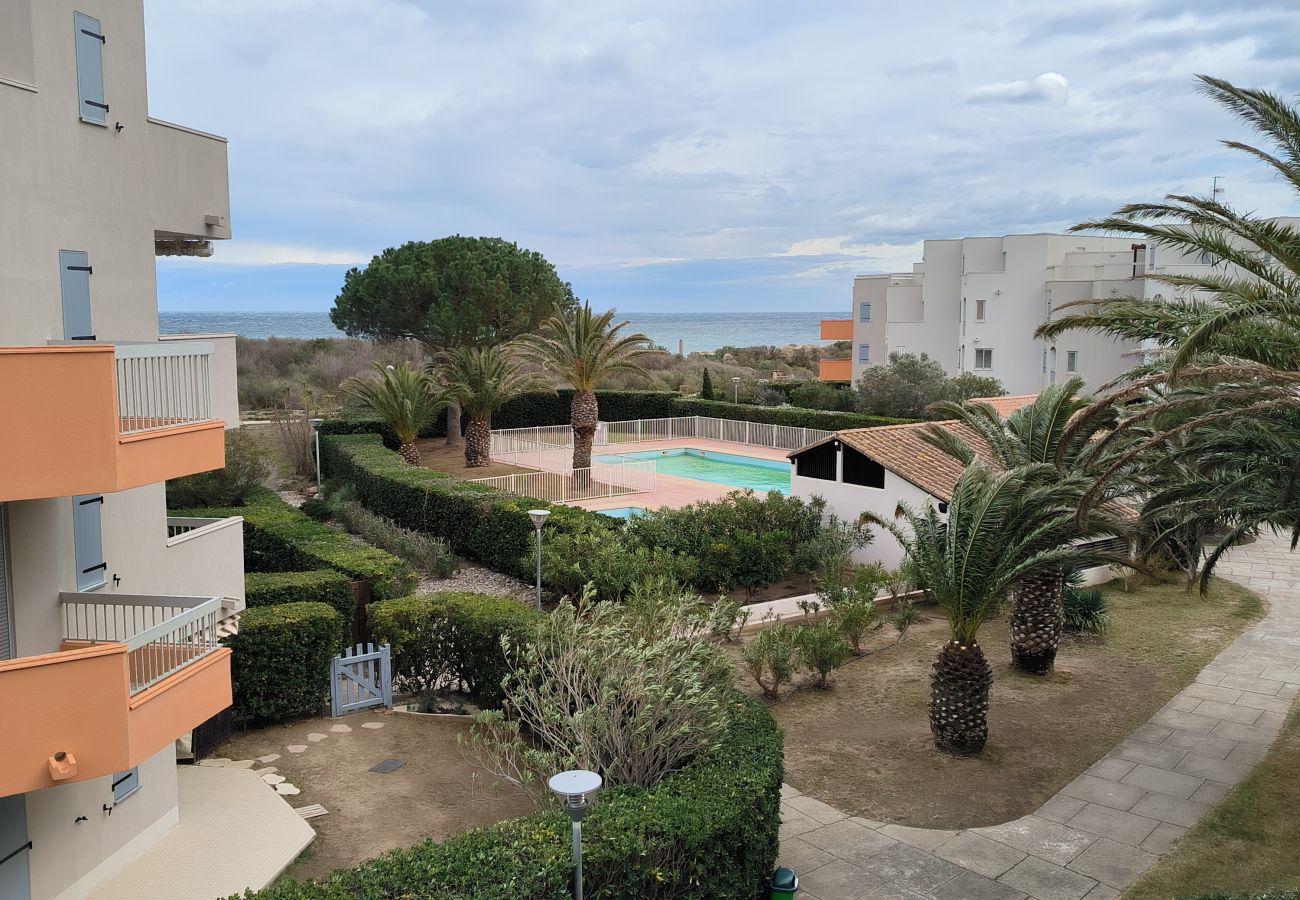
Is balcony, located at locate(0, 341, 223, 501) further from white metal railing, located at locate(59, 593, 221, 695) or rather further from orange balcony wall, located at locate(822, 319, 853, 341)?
orange balcony wall, located at locate(822, 319, 853, 341)

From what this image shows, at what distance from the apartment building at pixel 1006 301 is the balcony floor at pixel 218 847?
1464 inches

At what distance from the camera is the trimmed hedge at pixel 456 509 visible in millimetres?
19922

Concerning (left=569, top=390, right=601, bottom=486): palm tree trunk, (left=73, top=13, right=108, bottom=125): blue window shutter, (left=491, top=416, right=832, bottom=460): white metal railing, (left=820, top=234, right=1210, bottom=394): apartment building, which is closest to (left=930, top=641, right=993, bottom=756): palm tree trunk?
(left=73, top=13, right=108, bottom=125): blue window shutter

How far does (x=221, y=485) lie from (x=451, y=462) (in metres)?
13.4

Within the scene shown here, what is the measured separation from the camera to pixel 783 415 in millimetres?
39500

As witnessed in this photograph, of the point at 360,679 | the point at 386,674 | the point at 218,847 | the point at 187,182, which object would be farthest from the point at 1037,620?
the point at 187,182

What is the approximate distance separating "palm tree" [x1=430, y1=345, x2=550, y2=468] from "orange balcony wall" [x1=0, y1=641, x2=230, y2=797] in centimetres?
2522

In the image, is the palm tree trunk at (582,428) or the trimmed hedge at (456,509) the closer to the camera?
the trimmed hedge at (456,509)

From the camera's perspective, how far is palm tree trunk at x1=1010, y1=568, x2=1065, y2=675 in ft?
47.4

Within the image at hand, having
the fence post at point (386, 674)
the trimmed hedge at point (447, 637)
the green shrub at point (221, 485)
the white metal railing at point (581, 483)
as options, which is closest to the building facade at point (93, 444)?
the fence post at point (386, 674)

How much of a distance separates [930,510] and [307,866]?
826 cm

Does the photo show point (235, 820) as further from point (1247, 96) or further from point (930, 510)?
point (1247, 96)

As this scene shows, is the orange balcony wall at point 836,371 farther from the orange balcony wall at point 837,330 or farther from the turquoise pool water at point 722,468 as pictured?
the turquoise pool water at point 722,468

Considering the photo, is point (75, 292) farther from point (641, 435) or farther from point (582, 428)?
point (641, 435)
